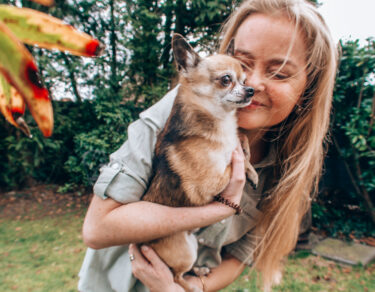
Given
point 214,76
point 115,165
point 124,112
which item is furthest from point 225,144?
point 124,112

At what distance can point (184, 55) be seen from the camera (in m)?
1.72

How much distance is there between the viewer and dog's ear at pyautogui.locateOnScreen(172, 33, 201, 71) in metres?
1.59

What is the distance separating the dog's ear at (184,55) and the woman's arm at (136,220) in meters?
0.90

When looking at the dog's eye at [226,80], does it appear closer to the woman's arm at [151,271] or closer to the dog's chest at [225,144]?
the dog's chest at [225,144]

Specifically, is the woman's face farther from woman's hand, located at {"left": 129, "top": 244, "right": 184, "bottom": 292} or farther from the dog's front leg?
woman's hand, located at {"left": 129, "top": 244, "right": 184, "bottom": 292}

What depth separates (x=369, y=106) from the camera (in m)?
3.60

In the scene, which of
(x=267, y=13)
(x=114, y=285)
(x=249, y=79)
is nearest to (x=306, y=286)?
(x=114, y=285)

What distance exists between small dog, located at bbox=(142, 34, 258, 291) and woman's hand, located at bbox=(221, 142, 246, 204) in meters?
0.04

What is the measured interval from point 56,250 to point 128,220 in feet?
10.5

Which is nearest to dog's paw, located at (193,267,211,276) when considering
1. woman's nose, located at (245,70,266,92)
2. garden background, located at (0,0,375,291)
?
woman's nose, located at (245,70,266,92)

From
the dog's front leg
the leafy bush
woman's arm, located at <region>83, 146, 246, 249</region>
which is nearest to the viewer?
woman's arm, located at <region>83, 146, 246, 249</region>

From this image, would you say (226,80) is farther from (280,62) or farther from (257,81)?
(280,62)

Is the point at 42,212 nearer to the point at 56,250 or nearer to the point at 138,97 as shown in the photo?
the point at 56,250

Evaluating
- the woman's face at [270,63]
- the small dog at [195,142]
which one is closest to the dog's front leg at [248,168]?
the small dog at [195,142]
